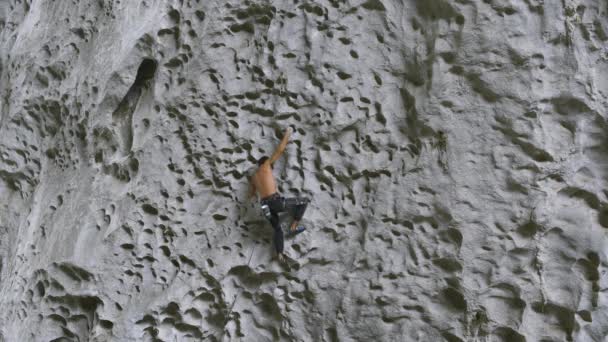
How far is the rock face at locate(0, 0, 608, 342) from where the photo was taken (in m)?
2.75

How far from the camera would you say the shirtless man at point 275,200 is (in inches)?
109

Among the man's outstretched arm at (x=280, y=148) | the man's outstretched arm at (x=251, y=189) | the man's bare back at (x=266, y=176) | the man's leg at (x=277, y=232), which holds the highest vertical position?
the man's outstretched arm at (x=280, y=148)

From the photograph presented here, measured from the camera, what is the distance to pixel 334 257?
113 inches

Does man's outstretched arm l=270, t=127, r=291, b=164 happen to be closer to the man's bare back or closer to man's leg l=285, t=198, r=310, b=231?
the man's bare back

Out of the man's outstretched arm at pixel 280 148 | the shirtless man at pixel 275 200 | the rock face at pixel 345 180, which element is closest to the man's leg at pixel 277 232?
the shirtless man at pixel 275 200

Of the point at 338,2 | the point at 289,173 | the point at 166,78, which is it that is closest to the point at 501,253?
the point at 289,173

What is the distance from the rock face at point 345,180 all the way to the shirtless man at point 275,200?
0.08m

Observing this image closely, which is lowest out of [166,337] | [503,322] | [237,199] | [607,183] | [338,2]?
A: [166,337]

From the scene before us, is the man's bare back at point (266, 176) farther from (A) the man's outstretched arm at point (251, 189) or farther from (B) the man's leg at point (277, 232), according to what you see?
(B) the man's leg at point (277, 232)

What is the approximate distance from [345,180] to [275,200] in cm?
38

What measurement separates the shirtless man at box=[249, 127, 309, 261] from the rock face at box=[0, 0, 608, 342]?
8 cm

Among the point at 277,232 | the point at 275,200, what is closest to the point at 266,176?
the point at 275,200

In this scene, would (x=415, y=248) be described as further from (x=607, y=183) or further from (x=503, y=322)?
(x=607, y=183)

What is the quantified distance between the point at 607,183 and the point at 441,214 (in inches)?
29.8
